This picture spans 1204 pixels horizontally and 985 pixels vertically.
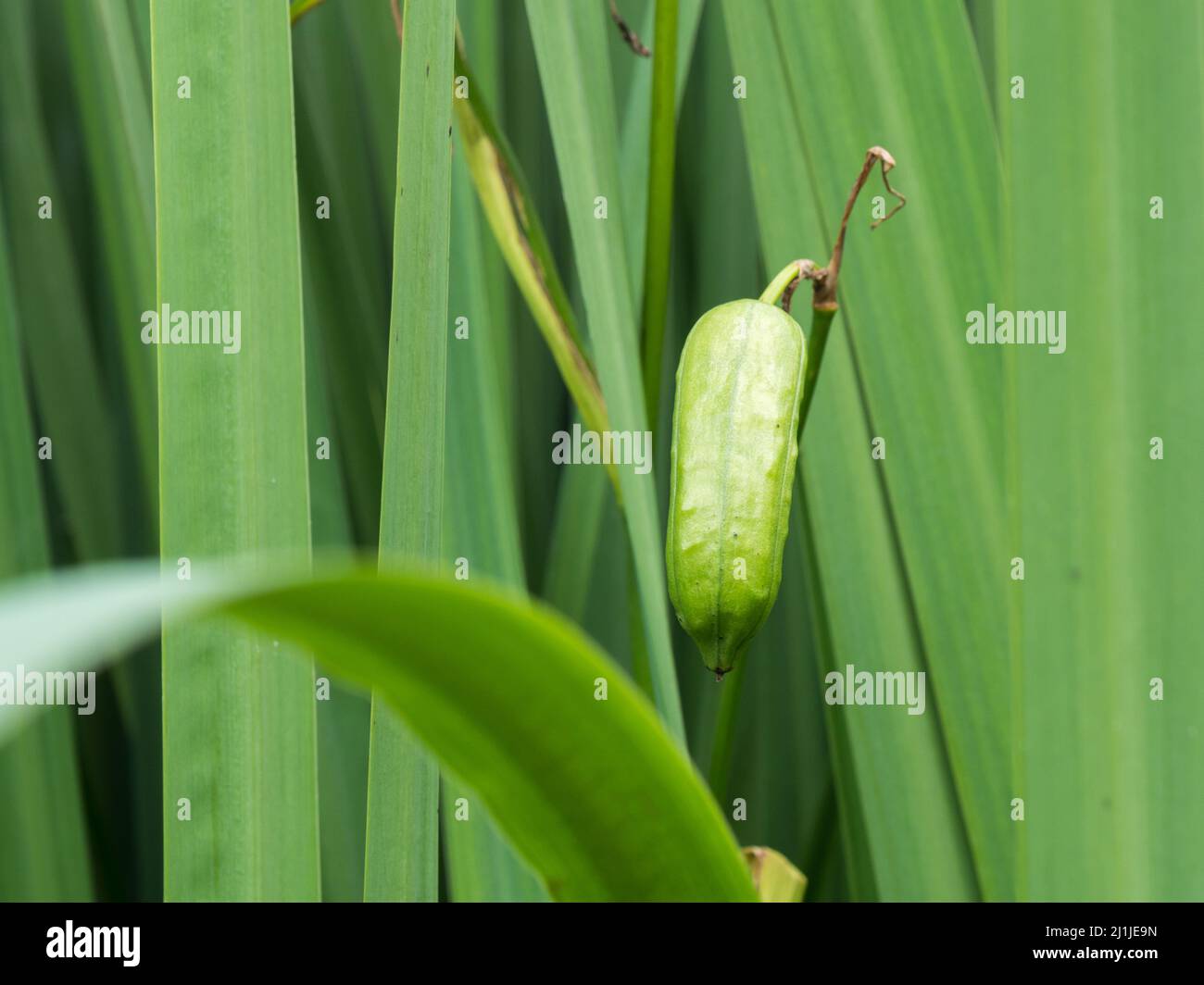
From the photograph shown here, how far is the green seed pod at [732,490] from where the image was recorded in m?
0.37

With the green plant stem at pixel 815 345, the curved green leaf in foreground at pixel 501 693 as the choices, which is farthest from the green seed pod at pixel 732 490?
the curved green leaf in foreground at pixel 501 693

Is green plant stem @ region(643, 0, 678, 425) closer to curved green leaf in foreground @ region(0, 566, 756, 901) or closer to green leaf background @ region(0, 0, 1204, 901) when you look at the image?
green leaf background @ region(0, 0, 1204, 901)

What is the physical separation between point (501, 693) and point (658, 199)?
458 millimetres

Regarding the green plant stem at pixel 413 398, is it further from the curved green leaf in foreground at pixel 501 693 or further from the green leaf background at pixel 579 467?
the curved green leaf in foreground at pixel 501 693

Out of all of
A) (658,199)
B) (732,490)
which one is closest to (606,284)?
(658,199)

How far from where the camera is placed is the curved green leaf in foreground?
111 mm

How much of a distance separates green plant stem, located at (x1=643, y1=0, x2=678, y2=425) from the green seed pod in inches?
7.7

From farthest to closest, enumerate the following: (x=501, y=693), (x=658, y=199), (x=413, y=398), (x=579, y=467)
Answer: (x=579, y=467) → (x=658, y=199) → (x=413, y=398) → (x=501, y=693)

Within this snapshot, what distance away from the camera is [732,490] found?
37 centimetres

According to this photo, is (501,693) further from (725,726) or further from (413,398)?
(725,726)

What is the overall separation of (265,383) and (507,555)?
27 cm

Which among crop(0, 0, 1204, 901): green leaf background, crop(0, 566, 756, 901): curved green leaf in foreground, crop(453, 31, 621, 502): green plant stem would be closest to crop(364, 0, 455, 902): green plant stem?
crop(0, 0, 1204, 901): green leaf background

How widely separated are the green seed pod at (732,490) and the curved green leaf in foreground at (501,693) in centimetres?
17

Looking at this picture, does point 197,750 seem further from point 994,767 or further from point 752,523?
point 994,767
